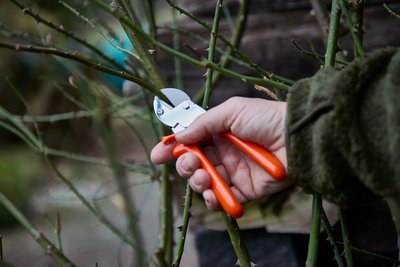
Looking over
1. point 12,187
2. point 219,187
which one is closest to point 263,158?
point 219,187

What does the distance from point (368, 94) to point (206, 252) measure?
132 cm

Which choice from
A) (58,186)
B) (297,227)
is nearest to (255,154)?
(297,227)

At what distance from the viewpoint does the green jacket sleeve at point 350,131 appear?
0.88 m

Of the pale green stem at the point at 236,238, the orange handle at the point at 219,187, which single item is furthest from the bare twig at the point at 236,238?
the orange handle at the point at 219,187

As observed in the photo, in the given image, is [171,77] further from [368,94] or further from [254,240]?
[368,94]

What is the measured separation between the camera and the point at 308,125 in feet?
3.05

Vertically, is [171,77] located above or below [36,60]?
below

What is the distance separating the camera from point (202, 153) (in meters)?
1.11

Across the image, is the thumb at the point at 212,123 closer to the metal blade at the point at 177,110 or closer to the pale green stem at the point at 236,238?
the metal blade at the point at 177,110

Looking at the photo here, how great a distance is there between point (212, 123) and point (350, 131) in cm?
27

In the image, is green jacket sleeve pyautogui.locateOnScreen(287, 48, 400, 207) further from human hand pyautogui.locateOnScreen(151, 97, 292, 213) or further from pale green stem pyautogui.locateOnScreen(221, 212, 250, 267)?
pale green stem pyautogui.locateOnScreen(221, 212, 250, 267)

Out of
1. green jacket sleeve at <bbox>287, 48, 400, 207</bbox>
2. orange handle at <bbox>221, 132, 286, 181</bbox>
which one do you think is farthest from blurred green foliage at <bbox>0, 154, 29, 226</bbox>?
green jacket sleeve at <bbox>287, 48, 400, 207</bbox>

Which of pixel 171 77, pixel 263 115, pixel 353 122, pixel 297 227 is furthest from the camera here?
pixel 171 77

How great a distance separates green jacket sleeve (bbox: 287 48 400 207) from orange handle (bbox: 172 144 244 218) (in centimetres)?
11
